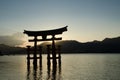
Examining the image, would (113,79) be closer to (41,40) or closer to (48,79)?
(48,79)

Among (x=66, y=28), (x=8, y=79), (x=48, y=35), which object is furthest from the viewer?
(x=48, y=35)

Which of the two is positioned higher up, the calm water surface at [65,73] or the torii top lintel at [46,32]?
the torii top lintel at [46,32]

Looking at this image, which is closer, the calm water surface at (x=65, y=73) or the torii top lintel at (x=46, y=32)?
the calm water surface at (x=65, y=73)

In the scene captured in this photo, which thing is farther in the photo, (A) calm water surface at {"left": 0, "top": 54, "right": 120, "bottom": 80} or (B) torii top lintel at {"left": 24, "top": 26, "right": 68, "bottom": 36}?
(B) torii top lintel at {"left": 24, "top": 26, "right": 68, "bottom": 36}

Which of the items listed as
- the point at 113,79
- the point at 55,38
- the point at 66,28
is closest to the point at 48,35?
the point at 55,38

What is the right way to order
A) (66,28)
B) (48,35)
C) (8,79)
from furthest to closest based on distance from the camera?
(48,35)
(66,28)
(8,79)

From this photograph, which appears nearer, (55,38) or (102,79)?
(102,79)

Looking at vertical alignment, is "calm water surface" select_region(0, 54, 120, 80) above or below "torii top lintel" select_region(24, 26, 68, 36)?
below

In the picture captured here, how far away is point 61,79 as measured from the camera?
24.6m

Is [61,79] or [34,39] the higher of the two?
[34,39]

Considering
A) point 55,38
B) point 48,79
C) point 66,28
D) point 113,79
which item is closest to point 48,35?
point 55,38

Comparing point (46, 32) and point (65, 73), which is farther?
point (46, 32)

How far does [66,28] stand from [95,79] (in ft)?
27.4

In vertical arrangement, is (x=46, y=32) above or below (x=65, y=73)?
above
